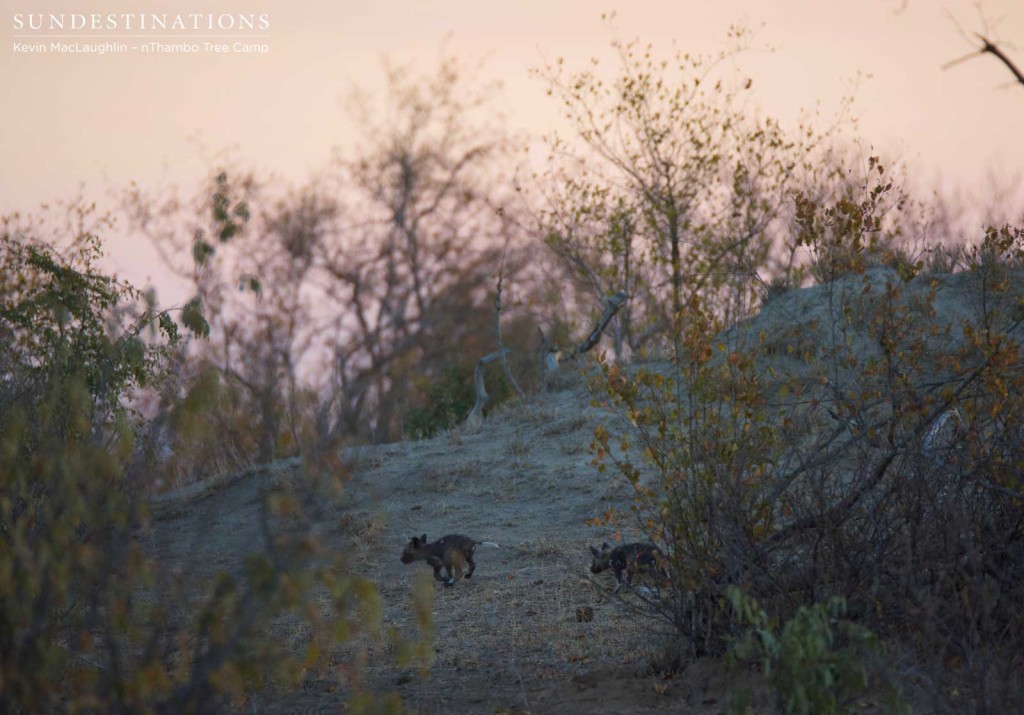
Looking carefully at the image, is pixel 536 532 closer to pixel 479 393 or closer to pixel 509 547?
pixel 509 547

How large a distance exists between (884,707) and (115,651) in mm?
3599

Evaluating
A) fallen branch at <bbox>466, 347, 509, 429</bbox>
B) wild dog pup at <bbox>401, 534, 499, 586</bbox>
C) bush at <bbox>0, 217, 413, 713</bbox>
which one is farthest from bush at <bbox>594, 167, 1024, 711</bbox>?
fallen branch at <bbox>466, 347, 509, 429</bbox>

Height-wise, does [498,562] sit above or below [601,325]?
below

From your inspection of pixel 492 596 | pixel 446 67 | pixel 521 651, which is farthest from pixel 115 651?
pixel 446 67

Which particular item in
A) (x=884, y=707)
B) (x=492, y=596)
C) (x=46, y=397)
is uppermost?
(x=46, y=397)

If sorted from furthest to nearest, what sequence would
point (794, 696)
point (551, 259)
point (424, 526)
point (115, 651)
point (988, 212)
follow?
1. point (551, 259)
2. point (988, 212)
3. point (424, 526)
4. point (794, 696)
5. point (115, 651)

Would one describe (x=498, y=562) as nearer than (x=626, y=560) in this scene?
No

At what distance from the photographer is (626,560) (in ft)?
25.1

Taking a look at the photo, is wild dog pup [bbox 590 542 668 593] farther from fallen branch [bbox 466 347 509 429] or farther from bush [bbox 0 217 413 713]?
fallen branch [bbox 466 347 509 429]

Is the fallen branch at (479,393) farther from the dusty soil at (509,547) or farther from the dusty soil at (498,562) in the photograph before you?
the dusty soil at (498,562)

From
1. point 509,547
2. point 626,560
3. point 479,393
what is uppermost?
point 479,393

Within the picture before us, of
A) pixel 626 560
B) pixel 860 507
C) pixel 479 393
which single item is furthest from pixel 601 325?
pixel 860 507

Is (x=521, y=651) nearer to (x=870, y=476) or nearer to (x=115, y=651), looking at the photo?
(x=870, y=476)

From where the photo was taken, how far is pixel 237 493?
1401 cm
